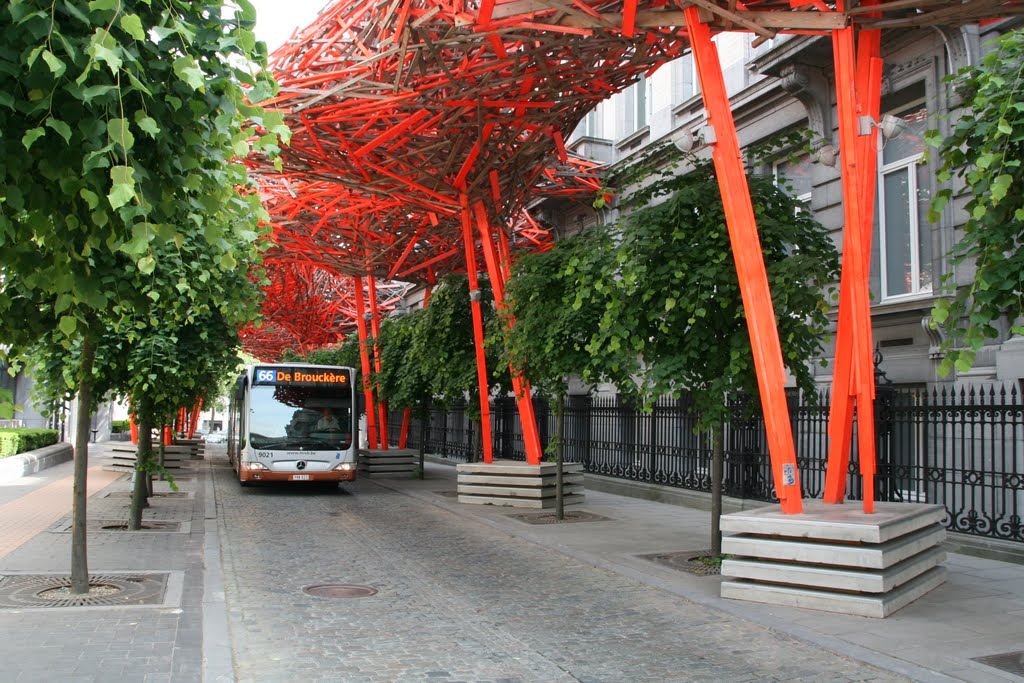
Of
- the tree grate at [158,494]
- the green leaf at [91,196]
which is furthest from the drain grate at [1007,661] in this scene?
the tree grate at [158,494]

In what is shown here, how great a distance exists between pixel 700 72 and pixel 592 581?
5887 millimetres

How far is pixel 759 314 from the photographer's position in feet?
28.9

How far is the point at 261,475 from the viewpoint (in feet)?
66.9

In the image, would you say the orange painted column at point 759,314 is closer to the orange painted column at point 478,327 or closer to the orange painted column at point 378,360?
the orange painted column at point 478,327

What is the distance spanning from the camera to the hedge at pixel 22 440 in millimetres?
26125

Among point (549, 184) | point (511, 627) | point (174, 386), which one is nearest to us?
point (511, 627)

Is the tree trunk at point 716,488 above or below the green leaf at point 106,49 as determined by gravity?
below

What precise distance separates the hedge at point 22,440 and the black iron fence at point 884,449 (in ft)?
52.3

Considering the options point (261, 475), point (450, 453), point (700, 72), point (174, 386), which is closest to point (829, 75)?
point (700, 72)

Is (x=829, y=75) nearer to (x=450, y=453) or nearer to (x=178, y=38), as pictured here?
(x=178, y=38)

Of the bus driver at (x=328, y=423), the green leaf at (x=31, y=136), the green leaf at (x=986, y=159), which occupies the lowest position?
the bus driver at (x=328, y=423)

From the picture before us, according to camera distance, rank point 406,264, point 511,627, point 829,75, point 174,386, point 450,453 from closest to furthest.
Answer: point 511,627 → point 174,386 → point 829,75 → point 406,264 → point 450,453

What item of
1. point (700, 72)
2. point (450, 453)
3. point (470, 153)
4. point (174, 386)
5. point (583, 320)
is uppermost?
point (470, 153)

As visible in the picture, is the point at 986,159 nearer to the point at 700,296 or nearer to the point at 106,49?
the point at 700,296
